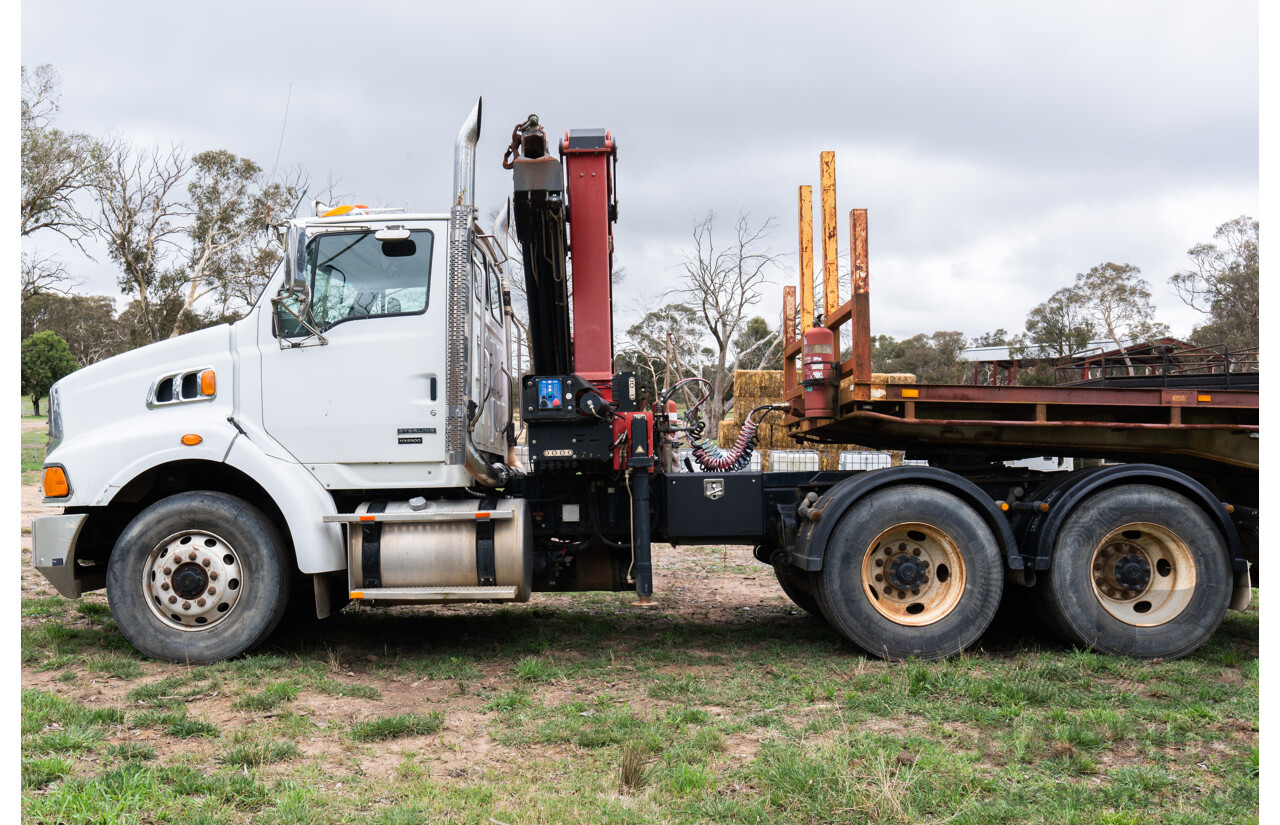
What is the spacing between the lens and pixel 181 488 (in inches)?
264

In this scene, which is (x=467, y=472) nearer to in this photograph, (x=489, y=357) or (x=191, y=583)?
(x=489, y=357)

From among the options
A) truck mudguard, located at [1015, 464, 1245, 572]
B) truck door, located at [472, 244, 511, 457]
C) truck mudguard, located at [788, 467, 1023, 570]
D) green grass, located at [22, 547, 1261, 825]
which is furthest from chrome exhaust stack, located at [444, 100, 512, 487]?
truck mudguard, located at [1015, 464, 1245, 572]

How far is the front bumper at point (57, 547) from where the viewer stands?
627cm

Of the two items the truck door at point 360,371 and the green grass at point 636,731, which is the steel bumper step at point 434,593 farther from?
the truck door at point 360,371

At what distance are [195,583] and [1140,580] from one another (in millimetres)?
6526

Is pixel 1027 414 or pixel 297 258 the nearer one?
pixel 297 258

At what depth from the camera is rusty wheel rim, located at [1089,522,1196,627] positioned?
6344 millimetres

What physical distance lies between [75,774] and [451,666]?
2529mm

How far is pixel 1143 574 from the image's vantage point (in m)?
6.34

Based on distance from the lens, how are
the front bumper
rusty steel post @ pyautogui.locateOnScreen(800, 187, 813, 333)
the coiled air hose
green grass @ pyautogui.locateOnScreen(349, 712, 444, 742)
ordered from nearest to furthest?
green grass @ pyautogui.locateOnScreen(349, 712, 444, 742)
the front bumper
the coiled air hose
rusty steel post @ pyautogui.locateOnScreen(800, 187, 813, 333)

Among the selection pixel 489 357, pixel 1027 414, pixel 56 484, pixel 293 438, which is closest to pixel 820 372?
pixel 1027 414

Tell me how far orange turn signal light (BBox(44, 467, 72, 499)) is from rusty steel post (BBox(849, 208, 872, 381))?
5524 millimetres

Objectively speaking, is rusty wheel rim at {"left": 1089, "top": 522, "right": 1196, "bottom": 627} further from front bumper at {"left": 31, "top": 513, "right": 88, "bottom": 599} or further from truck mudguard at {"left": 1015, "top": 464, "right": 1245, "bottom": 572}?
front bumper at {"left": 31, "top": 513, "right": 88, "bottom": 599}

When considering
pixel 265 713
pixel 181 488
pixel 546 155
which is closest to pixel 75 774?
pixel 265 713
